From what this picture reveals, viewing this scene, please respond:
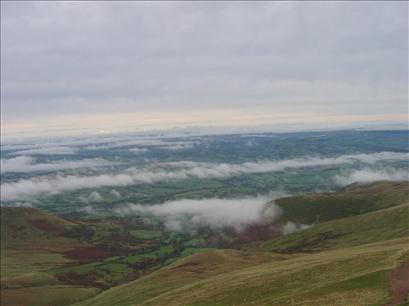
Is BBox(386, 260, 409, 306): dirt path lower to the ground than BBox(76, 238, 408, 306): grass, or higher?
higher

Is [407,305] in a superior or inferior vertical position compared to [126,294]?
superior

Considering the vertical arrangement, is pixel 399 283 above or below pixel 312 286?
above

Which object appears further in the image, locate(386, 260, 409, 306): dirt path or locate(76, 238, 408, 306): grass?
locate(76, 238, 408, 306): grass

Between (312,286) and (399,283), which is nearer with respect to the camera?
(399,283)

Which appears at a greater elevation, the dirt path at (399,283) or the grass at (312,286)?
the dirt path at (399,283)

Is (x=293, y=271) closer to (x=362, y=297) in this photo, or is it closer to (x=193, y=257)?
(x=362, y=297)

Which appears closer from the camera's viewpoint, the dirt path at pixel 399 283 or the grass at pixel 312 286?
the dirt path at pixel 399 283

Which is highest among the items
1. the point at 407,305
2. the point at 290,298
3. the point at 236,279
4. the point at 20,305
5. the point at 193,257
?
the point at 407,305

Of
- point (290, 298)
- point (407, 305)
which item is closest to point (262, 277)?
point (290, 298)
